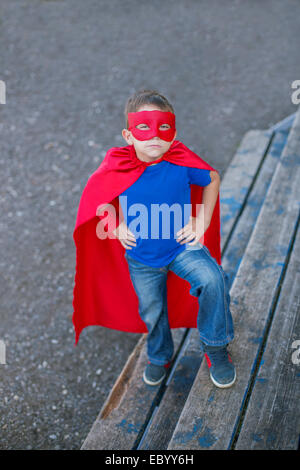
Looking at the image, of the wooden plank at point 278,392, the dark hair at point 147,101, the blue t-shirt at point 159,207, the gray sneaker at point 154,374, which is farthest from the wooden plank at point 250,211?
the dark hair at point 147,101

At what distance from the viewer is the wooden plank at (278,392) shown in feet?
5.73

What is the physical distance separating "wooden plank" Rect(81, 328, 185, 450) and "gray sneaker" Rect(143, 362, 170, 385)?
0.14 ft

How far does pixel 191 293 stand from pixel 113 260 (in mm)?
555

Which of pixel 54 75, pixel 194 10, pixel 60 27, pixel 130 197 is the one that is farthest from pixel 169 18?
pixel 130 197

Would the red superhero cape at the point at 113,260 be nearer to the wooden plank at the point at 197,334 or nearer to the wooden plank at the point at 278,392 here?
the wooden plank at the point at 197,334

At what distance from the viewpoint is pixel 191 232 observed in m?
2.04

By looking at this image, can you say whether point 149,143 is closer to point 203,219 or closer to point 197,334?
point 203,219

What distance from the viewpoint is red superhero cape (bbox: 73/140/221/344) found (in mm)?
1970

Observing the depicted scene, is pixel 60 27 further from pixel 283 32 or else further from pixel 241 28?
pixel 283 32

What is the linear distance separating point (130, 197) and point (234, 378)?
0.96m

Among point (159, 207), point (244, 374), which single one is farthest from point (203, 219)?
point (244, 374)

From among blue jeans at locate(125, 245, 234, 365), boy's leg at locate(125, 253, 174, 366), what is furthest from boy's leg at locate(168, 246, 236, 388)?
boy's leg at locate(125, 253, 174, 366)

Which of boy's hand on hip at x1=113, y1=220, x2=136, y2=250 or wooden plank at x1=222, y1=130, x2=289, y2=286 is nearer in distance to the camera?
boy's hand on hip at x1=113, y1=220, x2=136, y2=250

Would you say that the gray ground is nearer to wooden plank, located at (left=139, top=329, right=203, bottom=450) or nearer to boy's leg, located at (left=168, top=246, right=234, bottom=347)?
wooden plank, located at (left=139, top=329, right=203, bottom=450)
